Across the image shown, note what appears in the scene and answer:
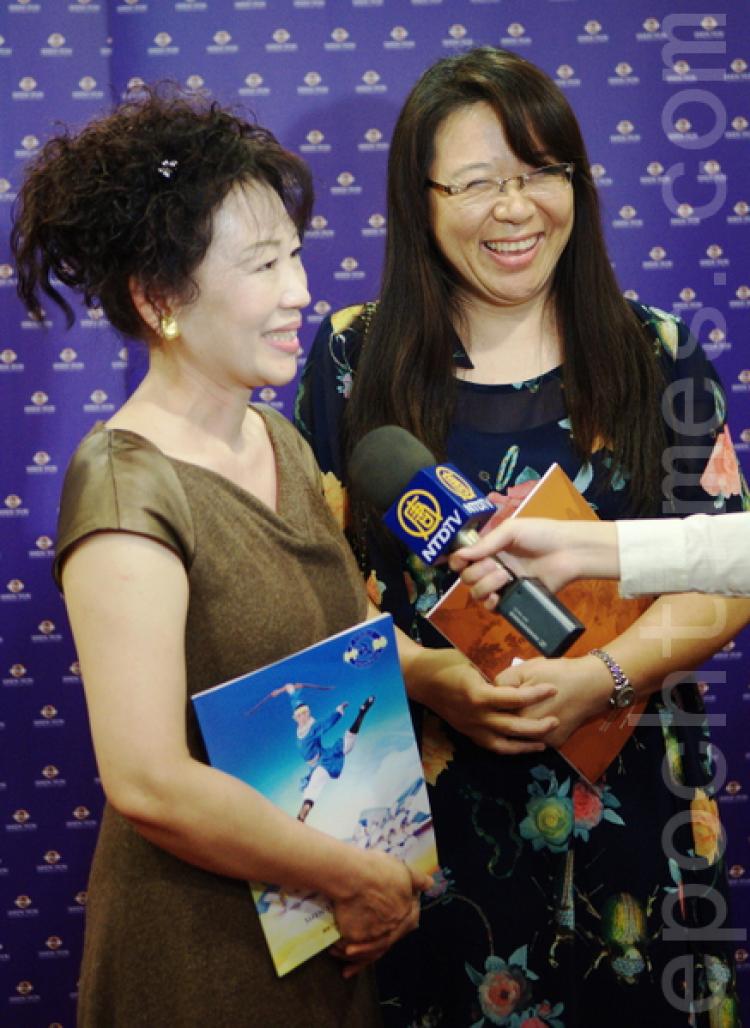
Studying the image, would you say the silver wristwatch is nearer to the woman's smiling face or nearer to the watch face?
the watch face

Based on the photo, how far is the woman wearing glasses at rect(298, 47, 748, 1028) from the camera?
193cm

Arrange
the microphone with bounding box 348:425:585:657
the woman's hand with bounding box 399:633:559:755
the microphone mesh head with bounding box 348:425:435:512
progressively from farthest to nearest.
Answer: the woman's hand with bounding box 399:633:559:755 → the microphone mesh head with bounding box 348:425:435:512 → the microphone with bounding box 348:425:585:657

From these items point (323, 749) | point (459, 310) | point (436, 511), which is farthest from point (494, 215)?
point (323, 749)

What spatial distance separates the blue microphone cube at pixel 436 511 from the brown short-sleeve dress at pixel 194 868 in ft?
0.57

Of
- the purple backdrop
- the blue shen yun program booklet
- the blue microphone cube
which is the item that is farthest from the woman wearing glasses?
the purple backdrop

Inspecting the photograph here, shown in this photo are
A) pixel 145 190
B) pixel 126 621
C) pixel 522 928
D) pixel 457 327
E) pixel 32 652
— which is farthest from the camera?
pixel 32 652

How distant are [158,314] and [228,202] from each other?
16 cm

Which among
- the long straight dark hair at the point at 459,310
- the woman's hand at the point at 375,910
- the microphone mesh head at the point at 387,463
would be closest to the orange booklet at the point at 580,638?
the long straight dark hair at the point at 459,310

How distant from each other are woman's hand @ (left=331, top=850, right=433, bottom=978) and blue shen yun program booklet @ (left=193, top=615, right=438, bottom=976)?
2 centimetres

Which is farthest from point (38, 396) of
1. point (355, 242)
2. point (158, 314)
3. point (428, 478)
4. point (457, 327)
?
point (428, 478)

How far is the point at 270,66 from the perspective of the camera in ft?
9.05

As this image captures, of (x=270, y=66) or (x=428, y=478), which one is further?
(x=270, y=66)

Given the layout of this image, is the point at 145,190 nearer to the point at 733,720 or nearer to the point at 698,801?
the point at 698,801

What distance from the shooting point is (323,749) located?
156 cm
